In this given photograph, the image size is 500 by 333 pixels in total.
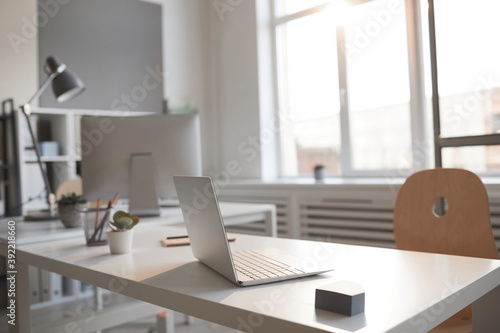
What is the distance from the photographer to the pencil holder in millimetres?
1488

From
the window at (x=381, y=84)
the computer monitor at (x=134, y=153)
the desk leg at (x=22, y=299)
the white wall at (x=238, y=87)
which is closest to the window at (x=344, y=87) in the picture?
the window at (x=381, y=84)

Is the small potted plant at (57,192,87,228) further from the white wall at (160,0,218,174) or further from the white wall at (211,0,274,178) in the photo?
the white wall at (160,0,218,174)

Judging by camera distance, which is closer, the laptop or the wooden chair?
the laptop

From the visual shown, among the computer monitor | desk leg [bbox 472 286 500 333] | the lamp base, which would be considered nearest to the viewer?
desk leg [bbox 472 286 500 333]

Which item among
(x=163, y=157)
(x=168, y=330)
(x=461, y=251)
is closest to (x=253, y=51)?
(x=163, y=157)

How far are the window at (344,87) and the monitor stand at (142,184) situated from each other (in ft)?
6.75

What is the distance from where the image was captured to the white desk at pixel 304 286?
29.6 inches

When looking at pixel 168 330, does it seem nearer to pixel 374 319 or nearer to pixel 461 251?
pixel 461 251

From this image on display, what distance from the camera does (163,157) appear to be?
2.08m

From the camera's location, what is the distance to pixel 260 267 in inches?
41.6

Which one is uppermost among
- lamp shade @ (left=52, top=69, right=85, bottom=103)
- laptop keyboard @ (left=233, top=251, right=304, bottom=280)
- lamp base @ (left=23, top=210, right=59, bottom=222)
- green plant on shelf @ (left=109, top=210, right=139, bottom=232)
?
lamp shade @ (left=52, top=69, right=85, bottom=103)

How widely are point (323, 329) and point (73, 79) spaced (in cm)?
238

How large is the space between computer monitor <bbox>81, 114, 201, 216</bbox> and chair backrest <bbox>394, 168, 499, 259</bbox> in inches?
37.2

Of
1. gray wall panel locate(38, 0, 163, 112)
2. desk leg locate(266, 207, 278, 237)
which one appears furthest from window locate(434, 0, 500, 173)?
gray wall panel locate(38, 0, 163, 112)
